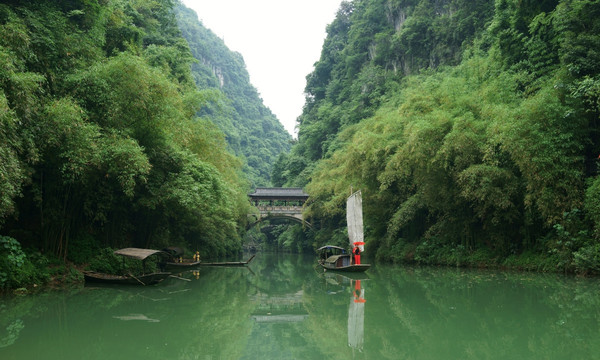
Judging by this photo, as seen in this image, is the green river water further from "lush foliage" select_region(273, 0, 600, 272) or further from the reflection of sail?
"lush foliage" select_region(273, 0, 600, 272)

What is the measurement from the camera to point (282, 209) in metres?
36.8

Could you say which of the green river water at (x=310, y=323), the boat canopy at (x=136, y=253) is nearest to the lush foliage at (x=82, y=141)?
the boat canopy at (x=136, y=253)

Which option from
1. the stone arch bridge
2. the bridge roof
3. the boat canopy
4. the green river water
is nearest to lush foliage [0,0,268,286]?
the boat canopy

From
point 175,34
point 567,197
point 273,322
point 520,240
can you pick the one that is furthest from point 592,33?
point 175,34

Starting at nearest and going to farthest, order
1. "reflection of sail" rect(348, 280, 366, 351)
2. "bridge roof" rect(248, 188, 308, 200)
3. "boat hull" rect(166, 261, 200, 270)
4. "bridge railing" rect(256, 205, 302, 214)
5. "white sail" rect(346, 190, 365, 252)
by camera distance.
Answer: "reflection of sail" rect(348, 280, 366, 351) < "white sail" rect(346, 190, 365, 252) < "boat hull" rect(166, 261, 200, 270) < "bridge railing" rect(256, 205, 302, 214) < "bridge roof" rect(248, 188, 308, 200)

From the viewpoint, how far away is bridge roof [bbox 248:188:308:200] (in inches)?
1447

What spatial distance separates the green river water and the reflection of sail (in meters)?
0.02

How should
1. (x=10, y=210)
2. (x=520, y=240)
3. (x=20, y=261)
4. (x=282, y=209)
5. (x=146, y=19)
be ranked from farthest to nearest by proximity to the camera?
(x=282, y=209) < (x=146, y=19) < (x=520, y=240) < (x=20, y=261) < (x=10, y=210)

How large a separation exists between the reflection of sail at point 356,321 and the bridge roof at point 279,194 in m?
25.9

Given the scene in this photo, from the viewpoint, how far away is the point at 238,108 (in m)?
91.9

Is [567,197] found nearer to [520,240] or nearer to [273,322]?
[520,240]

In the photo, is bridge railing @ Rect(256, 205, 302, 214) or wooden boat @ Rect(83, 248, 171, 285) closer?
wooden boat @ Rect(83, 248, 171, 285)

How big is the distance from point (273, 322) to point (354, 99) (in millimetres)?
31820

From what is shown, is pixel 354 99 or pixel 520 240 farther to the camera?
pixel 354 99
